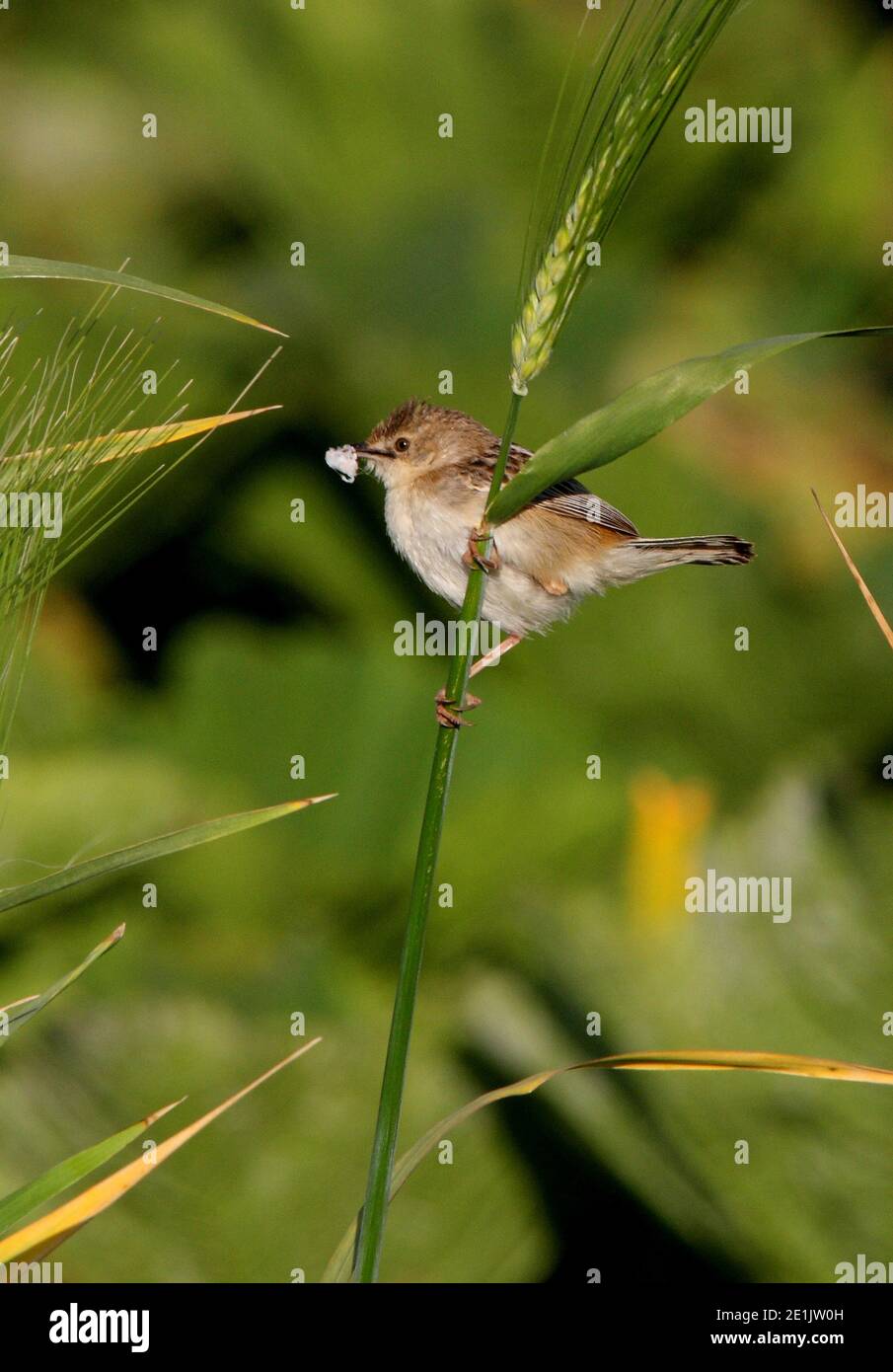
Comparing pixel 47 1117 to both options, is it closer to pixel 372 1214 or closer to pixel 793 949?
pixel 793 949

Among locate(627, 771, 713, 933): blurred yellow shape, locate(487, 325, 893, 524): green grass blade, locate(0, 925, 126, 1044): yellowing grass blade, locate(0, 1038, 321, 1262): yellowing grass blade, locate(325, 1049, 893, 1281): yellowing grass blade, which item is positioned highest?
locate(487, 325, 893, 524): green grass blade

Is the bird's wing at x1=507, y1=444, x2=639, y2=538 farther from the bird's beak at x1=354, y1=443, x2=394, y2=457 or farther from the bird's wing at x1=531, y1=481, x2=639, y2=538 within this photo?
the bird's beak at x1=354, y1=443, x2=394, y2=457

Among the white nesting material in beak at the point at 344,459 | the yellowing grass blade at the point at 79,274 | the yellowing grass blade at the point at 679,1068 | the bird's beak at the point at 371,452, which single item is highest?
the bird's beak at the point at 371,452

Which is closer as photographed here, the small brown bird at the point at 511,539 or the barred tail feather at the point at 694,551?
the barred tail feather at the point at 694,551

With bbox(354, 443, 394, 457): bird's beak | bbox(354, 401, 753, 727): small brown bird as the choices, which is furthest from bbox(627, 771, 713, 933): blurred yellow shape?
bbox(354, 443, 394, 457): bird's beak

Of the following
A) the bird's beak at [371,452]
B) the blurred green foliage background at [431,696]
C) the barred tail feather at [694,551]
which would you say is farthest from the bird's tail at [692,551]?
the blurred green foliage background at [431,696]

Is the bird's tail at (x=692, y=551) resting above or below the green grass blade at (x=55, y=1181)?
above

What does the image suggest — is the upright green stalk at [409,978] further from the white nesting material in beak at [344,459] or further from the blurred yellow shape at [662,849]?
the blurred yellow shape at [662,849]
